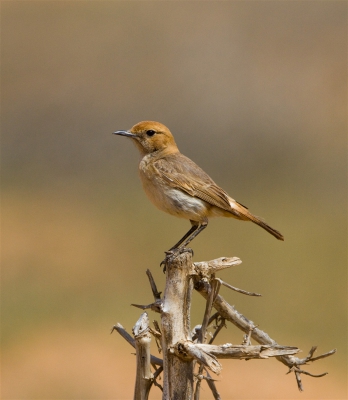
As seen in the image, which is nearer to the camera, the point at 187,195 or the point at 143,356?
the point at 143,356

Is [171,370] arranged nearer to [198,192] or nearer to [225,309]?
[225,309]

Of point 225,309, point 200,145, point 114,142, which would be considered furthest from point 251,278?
point 225,309

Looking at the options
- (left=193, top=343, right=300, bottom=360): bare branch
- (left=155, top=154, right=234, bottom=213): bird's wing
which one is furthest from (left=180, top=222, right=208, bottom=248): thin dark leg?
(left=193, top=343, right=300, bottom=360): bare branch

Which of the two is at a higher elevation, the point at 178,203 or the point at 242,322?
the point at 178,203

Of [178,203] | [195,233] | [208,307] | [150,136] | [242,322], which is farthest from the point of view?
[150,136]

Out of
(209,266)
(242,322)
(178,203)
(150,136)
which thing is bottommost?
(242,322)

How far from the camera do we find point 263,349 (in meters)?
3.08

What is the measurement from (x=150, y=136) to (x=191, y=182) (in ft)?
2.41

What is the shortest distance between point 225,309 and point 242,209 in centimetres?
179

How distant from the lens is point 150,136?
19.6 feet

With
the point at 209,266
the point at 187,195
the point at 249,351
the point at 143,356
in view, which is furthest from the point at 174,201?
the point at 249,351

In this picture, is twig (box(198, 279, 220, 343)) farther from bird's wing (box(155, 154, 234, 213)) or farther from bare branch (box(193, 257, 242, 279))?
bird's wing (box(155, 154, 234, 213))

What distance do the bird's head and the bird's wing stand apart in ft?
0.92

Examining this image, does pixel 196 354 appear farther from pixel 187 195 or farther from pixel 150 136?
pixel 150 136
